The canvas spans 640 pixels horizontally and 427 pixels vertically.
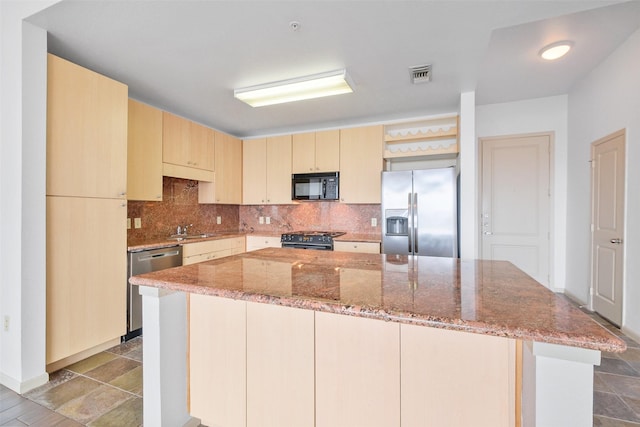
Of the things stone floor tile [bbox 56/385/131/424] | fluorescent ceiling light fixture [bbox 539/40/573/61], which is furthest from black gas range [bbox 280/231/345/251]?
fluorescent ceiling light fixture [bbox 539/40/573/61]

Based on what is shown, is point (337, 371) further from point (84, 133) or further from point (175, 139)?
point (175, 139)

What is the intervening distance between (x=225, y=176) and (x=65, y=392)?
3013mm

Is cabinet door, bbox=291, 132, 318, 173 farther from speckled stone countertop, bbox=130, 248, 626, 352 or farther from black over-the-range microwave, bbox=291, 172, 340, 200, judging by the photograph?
speckled stone countertop, bbox=130, 248, 626, 352

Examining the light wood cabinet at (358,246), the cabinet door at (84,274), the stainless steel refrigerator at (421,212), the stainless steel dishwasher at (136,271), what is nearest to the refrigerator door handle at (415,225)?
the stainless steel refrigerator at (421,212)

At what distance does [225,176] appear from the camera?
443 cm

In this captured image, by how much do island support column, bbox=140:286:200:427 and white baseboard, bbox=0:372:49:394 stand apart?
3.97 feet

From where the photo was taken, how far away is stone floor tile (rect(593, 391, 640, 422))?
69.5 inches

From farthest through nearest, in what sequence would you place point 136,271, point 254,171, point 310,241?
point 254,171 < point 310,241 < point 136,271

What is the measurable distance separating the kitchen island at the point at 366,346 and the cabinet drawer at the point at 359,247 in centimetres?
195

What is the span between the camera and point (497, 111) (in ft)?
13.7

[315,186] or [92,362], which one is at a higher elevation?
[315,186]

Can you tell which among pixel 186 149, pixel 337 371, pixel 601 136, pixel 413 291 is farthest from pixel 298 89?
pixel 601 136

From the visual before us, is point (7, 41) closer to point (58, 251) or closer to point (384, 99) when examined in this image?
point (58, 251)

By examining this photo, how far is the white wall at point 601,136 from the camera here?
2.70 metres
